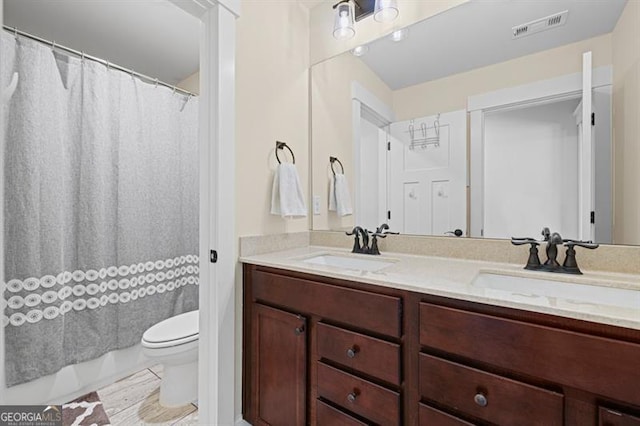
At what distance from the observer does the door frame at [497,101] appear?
3.88 feet

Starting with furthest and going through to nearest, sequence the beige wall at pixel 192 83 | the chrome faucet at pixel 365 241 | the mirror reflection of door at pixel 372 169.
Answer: the beige wall at pixel 192 83 < the mirror reflection of door at pixel 372 169 < the chrome faucet at pixel 365 241

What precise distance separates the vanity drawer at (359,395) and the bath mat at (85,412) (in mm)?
1257

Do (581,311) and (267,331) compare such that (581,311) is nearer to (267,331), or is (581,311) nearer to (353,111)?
(267,331)

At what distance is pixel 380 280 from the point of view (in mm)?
987

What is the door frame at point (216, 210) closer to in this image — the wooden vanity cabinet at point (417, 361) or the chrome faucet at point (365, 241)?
the wooden vanity cabinet at point (417, 361)

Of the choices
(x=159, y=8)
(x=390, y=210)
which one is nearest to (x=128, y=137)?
(x=159, y=8)

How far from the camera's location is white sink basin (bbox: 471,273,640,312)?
792mm

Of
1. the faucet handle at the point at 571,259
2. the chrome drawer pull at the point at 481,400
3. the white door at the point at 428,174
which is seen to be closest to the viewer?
the chrome drawer pull at the point at 481,400

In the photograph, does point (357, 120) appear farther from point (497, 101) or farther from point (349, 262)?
point (349, 262)

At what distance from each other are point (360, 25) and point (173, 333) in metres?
2.10

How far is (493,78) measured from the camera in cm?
136

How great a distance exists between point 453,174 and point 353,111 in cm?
73

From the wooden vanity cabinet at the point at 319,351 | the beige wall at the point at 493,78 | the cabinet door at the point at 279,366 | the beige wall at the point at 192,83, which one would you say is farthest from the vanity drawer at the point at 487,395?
the beige wall at the point at 192,83

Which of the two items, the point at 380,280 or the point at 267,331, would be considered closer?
the point at 380,280
